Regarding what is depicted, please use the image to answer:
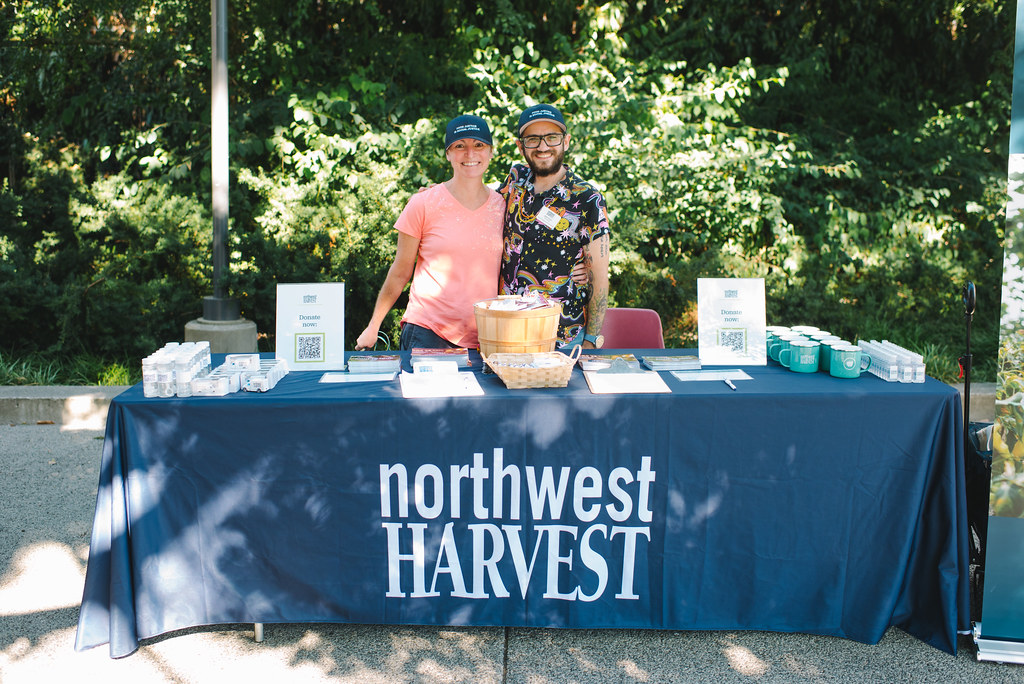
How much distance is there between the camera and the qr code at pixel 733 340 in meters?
3.12

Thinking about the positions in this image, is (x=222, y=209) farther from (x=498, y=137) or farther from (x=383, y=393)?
(x=383, y=393)

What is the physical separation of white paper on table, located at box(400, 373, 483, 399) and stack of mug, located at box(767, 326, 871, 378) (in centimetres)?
112

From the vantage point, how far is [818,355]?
9.86 ft

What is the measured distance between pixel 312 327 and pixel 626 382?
1.13 metres

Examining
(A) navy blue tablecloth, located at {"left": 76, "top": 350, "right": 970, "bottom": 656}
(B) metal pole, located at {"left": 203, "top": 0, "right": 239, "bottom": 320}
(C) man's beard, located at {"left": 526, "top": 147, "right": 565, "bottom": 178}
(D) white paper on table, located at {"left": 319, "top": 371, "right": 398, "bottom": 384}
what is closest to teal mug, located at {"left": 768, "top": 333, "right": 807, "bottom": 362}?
(A) navy blue tablecloth, located at {"left": 76, "top": 350, "right": 970, "bottom": 656}

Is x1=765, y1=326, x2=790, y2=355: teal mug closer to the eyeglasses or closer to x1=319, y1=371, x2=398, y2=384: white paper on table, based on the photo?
the eyeglasses

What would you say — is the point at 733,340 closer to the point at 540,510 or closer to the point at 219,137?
the point at 540,510

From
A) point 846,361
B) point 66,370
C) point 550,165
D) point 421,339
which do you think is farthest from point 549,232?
point 66,370

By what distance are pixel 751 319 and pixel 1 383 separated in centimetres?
539

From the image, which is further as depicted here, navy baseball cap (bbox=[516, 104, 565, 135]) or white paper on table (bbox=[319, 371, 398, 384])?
navy baseball cap (bbox=[516, 104, 565, 135])

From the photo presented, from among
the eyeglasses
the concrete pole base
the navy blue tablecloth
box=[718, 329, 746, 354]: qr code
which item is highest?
the eyeglasses

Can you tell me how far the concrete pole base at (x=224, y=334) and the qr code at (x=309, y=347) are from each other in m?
2.97

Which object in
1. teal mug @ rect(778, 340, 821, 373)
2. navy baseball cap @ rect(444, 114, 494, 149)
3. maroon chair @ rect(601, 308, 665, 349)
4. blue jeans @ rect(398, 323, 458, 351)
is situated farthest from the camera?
maroon chair @ rect(601, 308, 665, 349)

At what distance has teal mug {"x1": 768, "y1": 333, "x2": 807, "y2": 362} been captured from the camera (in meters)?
3.08
